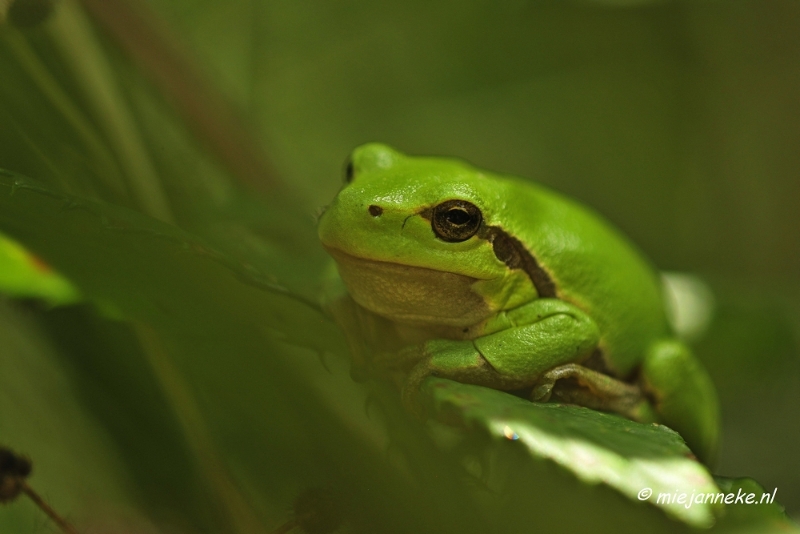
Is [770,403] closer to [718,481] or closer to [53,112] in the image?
[718,481]

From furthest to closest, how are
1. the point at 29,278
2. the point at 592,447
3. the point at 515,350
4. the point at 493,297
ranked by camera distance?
1. the point at 493,297
2. the point at 515,350
3. the point at 29,278
4. the point at 592,447

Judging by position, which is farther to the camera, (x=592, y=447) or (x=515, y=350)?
(x=515, y=350)

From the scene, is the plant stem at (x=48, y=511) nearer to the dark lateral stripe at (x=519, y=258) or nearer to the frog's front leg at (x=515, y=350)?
the frog's front leg at (x=515, y=350)

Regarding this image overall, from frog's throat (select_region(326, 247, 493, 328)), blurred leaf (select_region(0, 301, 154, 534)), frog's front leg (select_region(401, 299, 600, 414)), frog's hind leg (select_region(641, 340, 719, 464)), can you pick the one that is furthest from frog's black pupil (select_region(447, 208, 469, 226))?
blurred leaf (select_region(0, 301, 154, 534))

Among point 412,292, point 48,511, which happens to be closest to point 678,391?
point 412,292

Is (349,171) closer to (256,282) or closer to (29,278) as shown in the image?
(256,282)

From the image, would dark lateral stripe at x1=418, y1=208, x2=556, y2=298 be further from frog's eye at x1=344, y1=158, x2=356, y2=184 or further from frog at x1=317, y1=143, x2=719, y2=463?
frog's eye at x1=344, y1=158, x2=356, y2=184
